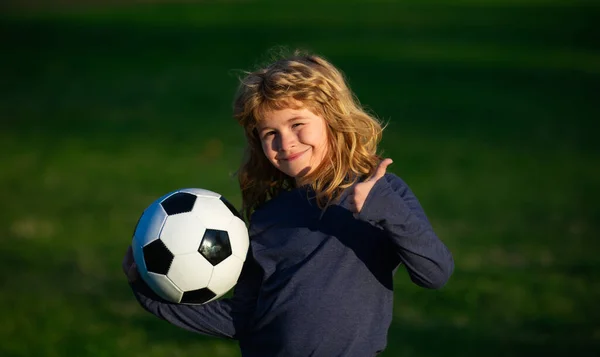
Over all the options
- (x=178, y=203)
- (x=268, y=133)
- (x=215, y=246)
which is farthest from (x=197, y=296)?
(x=268, y=133)

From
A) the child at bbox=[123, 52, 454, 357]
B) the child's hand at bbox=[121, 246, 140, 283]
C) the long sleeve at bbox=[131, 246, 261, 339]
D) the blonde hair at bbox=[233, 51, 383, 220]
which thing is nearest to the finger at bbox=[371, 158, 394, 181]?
the child at bbox=[123, 52, 454, 357]

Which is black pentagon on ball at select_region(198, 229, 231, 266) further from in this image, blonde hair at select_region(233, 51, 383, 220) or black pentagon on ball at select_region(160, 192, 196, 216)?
blonde hair at select_region(233, 51, 383, 220)

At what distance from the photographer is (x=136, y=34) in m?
24.9

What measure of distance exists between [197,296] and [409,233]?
91 cm

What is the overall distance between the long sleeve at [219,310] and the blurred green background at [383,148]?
4.21 ft

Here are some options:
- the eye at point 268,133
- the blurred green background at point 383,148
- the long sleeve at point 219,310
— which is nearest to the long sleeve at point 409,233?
the eye at point 268,133

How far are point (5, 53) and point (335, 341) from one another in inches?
760

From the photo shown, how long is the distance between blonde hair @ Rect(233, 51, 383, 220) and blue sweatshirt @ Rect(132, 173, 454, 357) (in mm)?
112

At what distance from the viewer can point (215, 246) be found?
3.47 meters

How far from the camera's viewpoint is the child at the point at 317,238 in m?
3.16

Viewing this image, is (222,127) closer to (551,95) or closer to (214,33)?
(551,95)

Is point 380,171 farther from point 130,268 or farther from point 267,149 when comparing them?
point 130,268

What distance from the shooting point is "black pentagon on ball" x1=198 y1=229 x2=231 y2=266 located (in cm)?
347

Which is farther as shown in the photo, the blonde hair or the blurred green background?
the blurred green background
